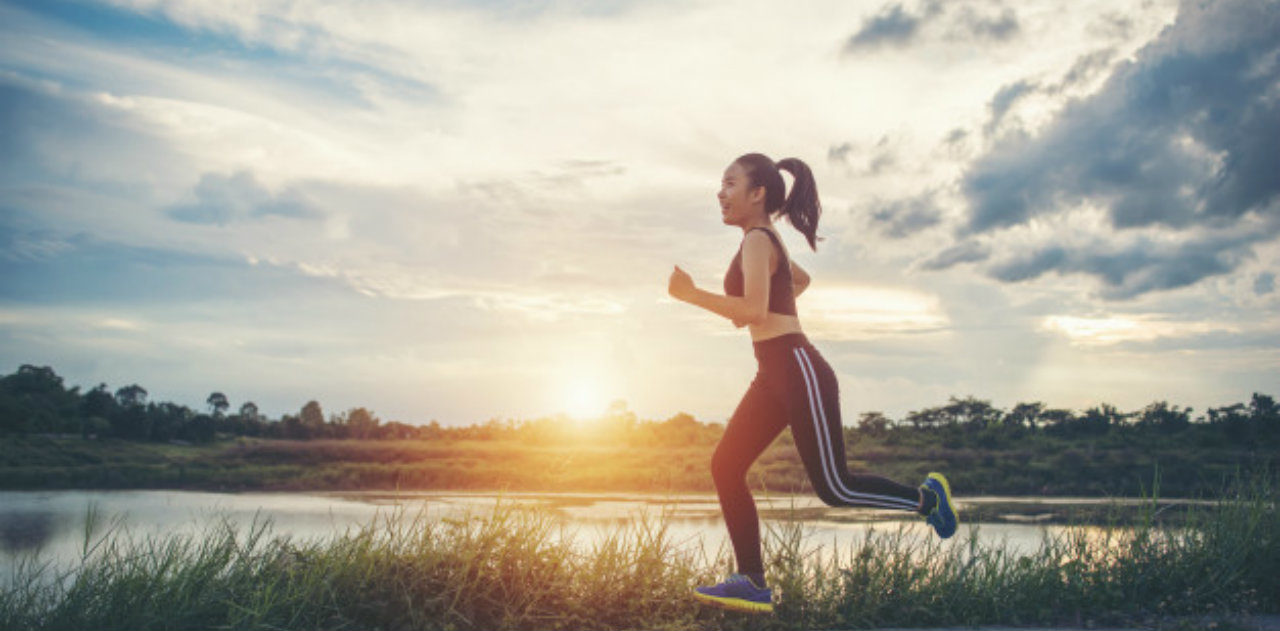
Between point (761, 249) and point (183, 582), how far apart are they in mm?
3169

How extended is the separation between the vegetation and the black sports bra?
11.9 m

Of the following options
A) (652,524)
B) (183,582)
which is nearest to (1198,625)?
(652,524)

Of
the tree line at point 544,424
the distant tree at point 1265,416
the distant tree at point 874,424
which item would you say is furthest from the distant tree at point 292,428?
the distant tree at point 1265,416

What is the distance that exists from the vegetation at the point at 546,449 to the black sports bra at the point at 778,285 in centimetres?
1188

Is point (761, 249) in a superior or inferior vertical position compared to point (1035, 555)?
superior

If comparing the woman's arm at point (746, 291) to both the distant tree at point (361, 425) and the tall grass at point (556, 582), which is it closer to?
the tall grass at point (556, 582)

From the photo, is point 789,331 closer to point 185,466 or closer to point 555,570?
point 555,570

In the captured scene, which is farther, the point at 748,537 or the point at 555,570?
the point at 555,570

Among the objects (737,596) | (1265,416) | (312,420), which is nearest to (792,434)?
(737,596)

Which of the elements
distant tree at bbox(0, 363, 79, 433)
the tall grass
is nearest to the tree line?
distant tree at bbox(0, 363, 79, 433)

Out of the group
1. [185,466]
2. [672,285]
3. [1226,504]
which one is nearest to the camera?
[672,285]

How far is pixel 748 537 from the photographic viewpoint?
13.7 ft

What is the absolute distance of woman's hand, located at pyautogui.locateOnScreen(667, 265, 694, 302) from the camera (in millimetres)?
3707

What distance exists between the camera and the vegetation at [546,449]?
16.4m
